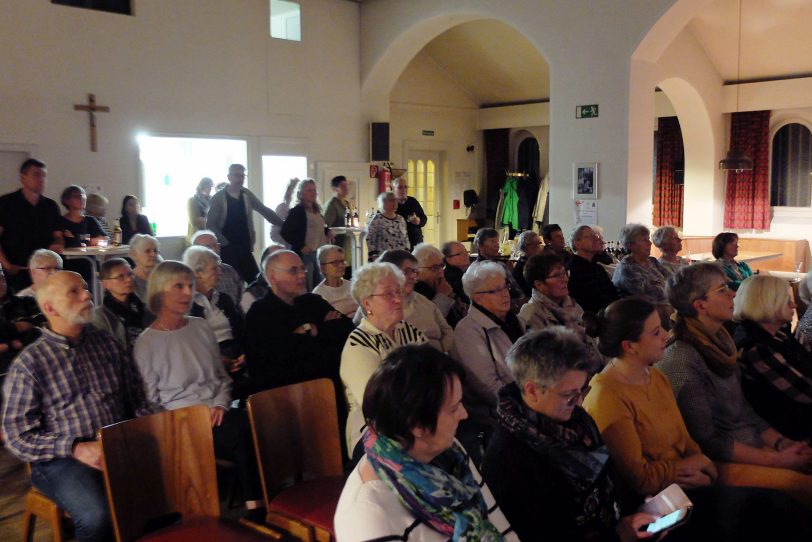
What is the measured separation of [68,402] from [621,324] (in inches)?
78.2

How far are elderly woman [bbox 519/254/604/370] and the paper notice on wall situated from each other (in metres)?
3.85

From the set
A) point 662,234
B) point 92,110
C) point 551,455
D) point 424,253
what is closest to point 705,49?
point 662,234

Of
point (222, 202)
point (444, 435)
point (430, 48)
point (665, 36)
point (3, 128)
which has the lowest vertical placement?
point (444, 435)

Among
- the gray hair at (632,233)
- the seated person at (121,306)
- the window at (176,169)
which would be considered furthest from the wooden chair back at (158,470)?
the window at (176,169)

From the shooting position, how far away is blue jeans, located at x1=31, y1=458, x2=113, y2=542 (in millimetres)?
2418

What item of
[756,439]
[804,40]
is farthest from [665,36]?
[756,439]

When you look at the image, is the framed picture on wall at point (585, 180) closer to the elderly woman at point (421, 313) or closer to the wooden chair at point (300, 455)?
the elderly woman at point (421, 313)

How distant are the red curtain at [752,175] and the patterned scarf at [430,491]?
397 inches

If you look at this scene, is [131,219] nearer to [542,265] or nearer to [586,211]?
[586,211]

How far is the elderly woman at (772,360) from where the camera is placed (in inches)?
113

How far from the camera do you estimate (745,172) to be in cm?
1055

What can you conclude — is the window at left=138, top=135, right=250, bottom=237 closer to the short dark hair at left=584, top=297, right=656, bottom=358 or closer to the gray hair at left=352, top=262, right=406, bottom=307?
the gray hair at left=352, top=262, right=406, bottom=307

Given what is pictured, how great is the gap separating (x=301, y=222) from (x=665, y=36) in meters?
3.95

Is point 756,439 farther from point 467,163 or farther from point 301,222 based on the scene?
point 467,163
